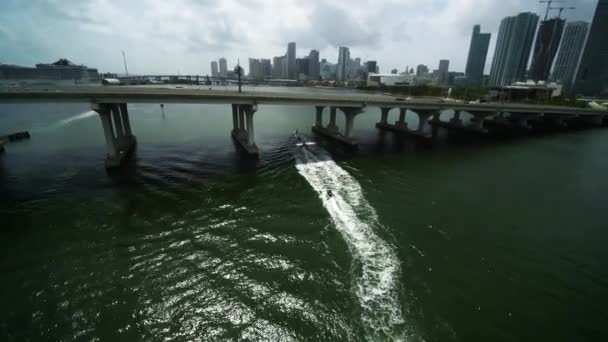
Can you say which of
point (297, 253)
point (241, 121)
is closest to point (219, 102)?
point (241, 121)

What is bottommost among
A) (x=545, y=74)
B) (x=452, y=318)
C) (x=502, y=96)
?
(x=452, y=318)

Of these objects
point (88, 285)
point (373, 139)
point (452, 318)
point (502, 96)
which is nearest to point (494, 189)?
point (452, 318)

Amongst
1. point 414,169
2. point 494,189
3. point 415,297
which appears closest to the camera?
point 415,297

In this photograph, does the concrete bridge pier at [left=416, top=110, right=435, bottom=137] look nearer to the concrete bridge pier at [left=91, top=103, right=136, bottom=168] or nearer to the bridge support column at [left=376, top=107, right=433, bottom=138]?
the bridge support column at [left=376, top=107, right=433, bottom=138]

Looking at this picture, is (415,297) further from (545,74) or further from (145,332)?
Answer: (545,74)

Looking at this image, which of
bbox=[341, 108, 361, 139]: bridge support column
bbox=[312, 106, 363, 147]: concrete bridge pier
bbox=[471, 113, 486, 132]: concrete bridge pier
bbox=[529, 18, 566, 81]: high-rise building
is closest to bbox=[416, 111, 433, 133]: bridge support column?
bbox=[312, 106, 363, 147]: concrete bridge pier

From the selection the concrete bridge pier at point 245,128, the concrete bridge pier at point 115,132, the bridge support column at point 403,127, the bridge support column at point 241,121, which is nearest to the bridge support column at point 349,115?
the bridge support column at point 403,127

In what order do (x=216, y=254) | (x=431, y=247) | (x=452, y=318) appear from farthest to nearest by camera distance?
(x=431, y=247), (x=216, y=254), (x=452, y=318)
